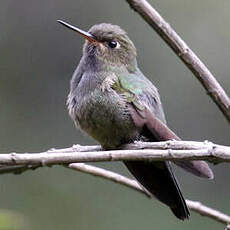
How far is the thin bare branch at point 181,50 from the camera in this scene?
3.16 m

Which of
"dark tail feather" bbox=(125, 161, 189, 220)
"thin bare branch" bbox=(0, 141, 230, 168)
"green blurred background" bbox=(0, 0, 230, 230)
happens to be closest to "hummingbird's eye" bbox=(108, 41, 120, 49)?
"dark tail feather" bbox=(125, 161, 189, 220)

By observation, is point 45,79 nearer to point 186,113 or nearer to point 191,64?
point 186,113

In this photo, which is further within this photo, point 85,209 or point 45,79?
point 45,79

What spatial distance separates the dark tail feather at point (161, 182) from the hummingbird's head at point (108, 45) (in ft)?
2.46

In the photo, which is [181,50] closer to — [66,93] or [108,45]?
[108,45]

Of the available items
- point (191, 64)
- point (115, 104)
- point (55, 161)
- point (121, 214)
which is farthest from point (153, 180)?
point (121, 214)

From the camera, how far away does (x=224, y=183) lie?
7.82 m

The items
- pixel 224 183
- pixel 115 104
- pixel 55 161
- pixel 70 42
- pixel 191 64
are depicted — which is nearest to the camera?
pixel 55 161

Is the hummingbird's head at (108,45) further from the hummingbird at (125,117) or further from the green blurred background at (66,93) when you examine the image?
the green blurred background at (66,93)

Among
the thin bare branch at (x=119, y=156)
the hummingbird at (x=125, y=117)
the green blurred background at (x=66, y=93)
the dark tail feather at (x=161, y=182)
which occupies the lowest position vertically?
the thin bare branch at (x=119, y=156)

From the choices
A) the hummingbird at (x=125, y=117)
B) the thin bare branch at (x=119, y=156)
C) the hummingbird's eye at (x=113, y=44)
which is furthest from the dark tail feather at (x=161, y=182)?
the thin bare branch at (x=119, y=156)

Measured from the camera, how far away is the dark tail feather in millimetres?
3689

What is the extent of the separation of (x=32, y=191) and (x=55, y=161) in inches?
219

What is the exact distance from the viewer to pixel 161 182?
3885mm
